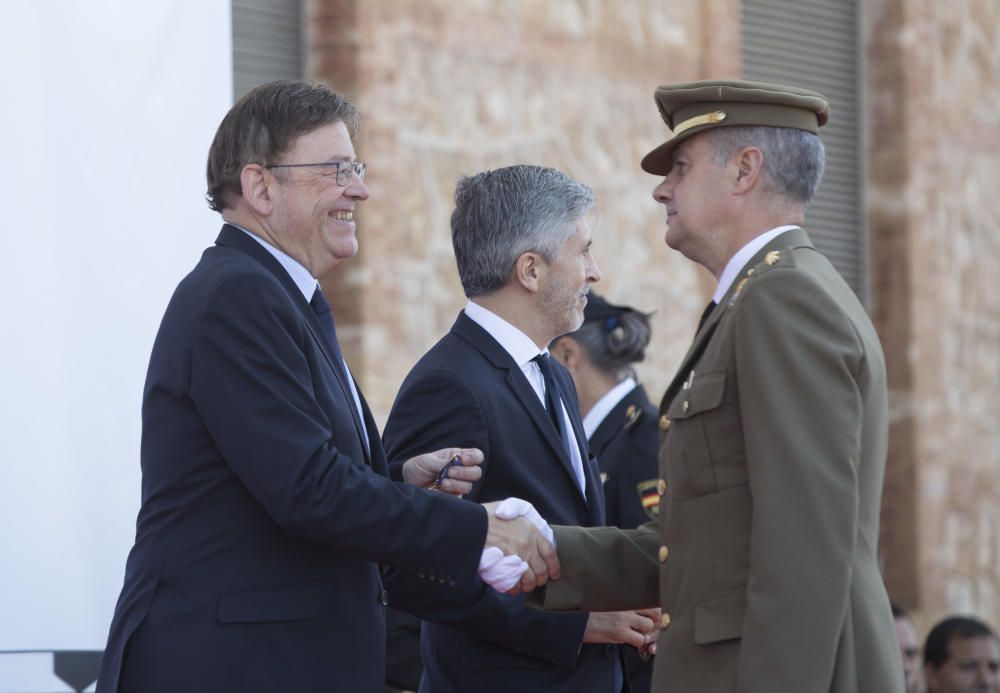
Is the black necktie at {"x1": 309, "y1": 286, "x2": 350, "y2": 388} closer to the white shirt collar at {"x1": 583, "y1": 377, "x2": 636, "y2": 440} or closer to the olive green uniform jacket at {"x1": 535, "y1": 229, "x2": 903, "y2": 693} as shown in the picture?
the olive green uniform jacket at {"x1": 535, "y1": 229, "x2": 903, "y2": 693}

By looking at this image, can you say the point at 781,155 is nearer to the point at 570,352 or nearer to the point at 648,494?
the point at 648,494

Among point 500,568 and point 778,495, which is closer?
point 778,495

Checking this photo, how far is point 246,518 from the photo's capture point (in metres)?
3.17

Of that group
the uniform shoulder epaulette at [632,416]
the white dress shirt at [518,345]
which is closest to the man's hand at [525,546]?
the white dress shirt at [518,345]

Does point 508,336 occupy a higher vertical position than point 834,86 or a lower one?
lower

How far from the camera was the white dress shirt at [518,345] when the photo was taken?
3932 mm

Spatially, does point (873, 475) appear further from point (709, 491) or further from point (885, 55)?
point (885, 55)

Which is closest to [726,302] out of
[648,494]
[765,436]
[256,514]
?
[765,436]

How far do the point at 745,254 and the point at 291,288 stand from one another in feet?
2.88

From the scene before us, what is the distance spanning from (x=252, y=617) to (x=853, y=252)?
784 centimetres

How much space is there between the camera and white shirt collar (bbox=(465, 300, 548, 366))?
3.93 meters

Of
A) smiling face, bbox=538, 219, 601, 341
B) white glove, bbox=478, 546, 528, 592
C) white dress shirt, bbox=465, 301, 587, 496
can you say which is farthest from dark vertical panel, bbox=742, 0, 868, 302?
white glove, bbox=478, 546, 528, 592

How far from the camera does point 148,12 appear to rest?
400cm

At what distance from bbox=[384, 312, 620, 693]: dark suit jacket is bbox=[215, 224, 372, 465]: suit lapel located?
0.42 meters
